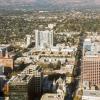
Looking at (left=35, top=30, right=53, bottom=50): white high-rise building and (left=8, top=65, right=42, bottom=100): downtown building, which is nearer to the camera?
(left=8, top=65, right=42, bottom=100): downtown building

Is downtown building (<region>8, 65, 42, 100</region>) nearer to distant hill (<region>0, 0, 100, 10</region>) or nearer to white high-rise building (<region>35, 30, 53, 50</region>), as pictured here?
white high-rise building (<region>35, 30, 53, 50</region>)

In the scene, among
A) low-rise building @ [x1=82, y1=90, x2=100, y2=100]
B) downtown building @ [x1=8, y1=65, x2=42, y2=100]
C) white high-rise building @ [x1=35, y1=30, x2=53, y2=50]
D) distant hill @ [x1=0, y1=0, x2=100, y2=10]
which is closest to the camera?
low-rise building @ [x1=82, y1=90, x2=100, y2=100]

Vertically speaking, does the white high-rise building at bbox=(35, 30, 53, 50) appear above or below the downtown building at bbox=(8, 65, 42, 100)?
below

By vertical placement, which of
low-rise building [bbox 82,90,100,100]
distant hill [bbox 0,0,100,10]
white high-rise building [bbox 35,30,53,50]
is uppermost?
low-rise building [bbox 82,90,100,100]

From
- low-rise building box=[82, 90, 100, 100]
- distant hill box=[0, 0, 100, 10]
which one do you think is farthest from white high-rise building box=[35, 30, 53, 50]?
distant hill box=[0, 0, 100, 10]

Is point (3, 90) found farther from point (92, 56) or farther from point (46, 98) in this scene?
point (92, 56)

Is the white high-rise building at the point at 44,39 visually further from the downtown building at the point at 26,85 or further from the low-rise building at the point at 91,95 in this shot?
the low-rise building at the point at 91,95

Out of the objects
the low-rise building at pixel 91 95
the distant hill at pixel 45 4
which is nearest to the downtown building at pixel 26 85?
the low-rise building at pixel 91 95

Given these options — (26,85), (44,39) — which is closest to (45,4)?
(44,39)

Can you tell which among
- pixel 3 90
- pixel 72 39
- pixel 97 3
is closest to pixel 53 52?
pixel 72 39

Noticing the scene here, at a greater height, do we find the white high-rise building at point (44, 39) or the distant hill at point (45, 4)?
the white high-rise building at point (44, 39)

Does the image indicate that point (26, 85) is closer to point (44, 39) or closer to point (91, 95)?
point (91, 95)
